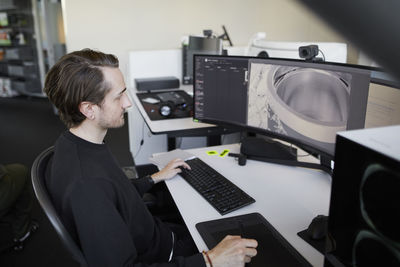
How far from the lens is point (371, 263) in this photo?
562mm

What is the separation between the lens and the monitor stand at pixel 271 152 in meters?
1.53

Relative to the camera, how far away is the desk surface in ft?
3.60

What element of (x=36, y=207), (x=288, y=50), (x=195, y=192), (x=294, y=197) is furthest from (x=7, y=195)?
(x=288, y=50)

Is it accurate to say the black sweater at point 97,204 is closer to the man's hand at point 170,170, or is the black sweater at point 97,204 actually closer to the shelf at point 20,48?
the man's hand at point 170,170

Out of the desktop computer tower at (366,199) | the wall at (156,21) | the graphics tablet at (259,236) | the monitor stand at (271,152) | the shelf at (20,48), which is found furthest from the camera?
the shelf at (20,48)

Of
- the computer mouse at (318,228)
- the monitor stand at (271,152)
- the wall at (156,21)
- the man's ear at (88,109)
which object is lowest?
the computer mouse at (318,228)

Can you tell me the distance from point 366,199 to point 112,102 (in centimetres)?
77

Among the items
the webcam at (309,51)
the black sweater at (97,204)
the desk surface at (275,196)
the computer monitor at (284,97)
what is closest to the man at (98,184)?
the black sweater at (97,204)

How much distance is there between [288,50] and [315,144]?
86 cm

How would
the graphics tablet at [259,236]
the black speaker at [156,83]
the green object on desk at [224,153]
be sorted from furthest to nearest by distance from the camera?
the black speaker at [156,83] → the green object on desk at [224,153] → the graphics tablet at [259,236]

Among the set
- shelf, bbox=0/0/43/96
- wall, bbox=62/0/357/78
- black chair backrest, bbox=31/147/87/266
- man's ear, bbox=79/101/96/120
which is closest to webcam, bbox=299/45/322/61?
man's ear, bbox=79/101/96/120

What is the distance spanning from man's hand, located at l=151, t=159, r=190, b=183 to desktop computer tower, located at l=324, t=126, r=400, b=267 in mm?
839

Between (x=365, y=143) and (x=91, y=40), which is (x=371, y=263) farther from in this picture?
(x=91, y=40)

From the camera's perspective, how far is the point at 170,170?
1.45 m
